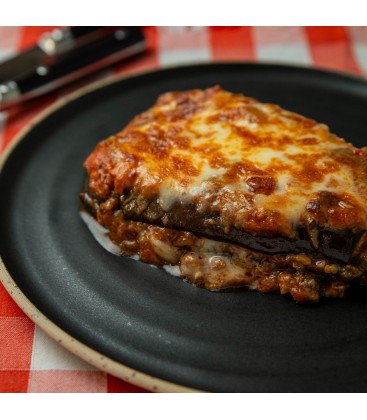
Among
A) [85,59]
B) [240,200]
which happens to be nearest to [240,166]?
[240,200]

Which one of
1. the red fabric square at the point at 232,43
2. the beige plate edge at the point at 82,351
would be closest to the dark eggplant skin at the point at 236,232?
the beige plate edge at the point at 82,351

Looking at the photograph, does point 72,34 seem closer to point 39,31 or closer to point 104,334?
point 39,31

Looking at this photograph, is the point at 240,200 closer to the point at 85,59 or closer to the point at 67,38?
the point at 85,59

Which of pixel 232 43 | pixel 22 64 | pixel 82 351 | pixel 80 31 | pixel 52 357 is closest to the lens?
pixel 82 351

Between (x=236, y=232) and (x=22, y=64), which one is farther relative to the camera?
(x=22, y=64)

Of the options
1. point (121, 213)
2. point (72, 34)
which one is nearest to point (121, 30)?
point (72, 34)

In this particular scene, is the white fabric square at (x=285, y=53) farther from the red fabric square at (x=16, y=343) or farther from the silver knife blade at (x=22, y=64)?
the red fabric square at (x=16, y=343)

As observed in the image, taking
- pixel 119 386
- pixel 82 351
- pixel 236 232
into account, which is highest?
pixel 236 232

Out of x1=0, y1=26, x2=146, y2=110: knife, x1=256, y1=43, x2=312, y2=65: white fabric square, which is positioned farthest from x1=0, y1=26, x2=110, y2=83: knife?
x1=256, y1=43, x2=312, y2=65: white fabric square
